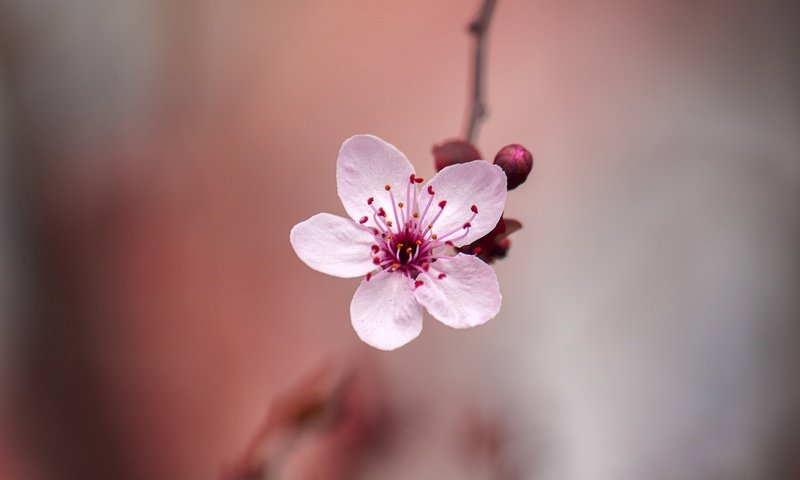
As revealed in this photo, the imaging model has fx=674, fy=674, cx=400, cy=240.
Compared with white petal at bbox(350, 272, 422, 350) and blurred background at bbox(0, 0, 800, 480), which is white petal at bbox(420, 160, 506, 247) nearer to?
white petal at bbox(350, 272, 422, 350)

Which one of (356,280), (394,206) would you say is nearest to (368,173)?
(394,206)

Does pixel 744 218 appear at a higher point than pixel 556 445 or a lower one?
higher

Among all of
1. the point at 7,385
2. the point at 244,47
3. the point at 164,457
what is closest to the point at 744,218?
the point at 244,47

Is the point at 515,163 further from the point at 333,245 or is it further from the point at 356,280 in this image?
the point at 356,280

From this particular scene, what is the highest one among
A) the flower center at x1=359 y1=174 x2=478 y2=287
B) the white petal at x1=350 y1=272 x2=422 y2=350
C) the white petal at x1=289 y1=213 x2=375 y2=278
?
the flower center at x1=359 y1=174 x2=478 y2=287

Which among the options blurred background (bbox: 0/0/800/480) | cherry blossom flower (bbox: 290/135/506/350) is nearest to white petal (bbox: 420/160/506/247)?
cherry blossom flower (bbox: 290/135/506/350)

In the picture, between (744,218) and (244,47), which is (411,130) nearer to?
(244,47)
